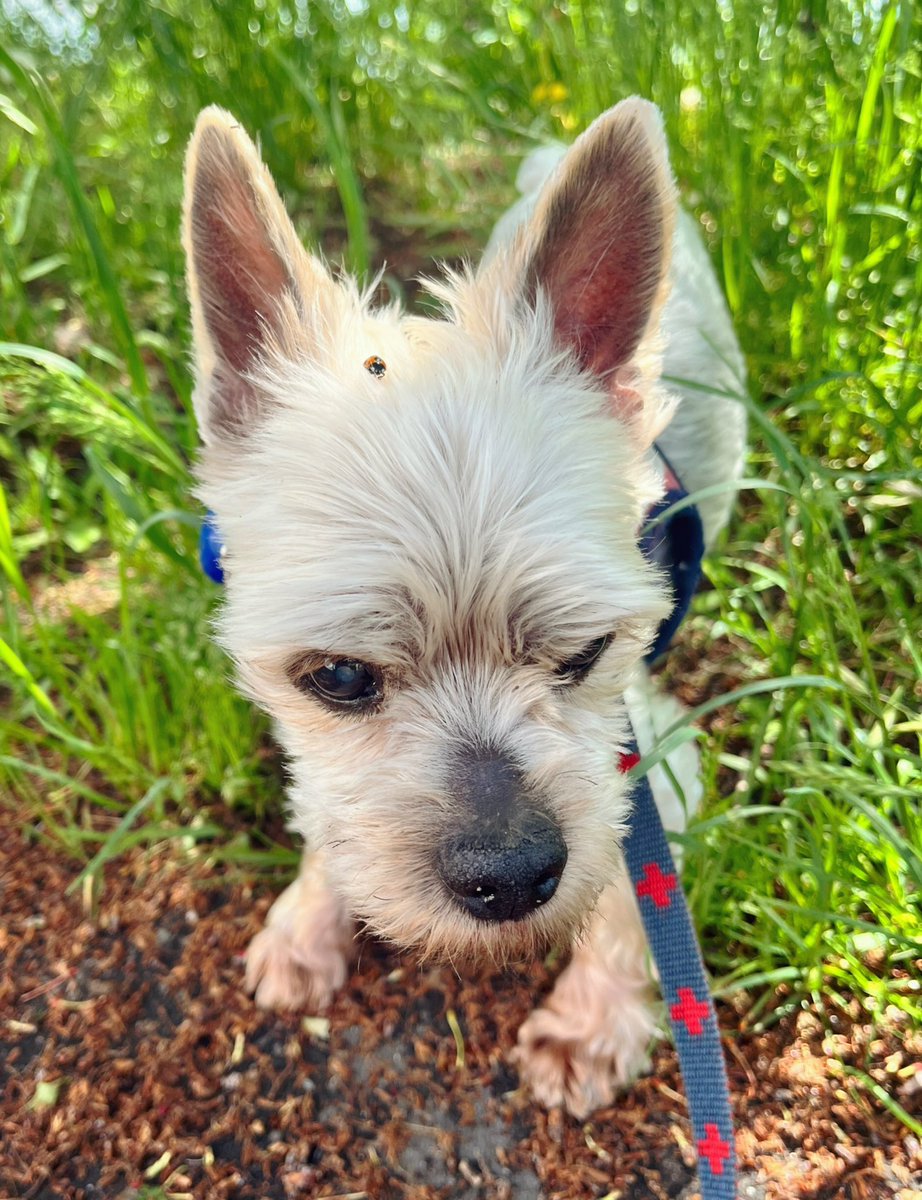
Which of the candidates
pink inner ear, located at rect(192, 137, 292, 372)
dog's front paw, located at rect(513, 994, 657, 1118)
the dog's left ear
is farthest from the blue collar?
pink inner ear, located at rect(192, 137, 292, 372)

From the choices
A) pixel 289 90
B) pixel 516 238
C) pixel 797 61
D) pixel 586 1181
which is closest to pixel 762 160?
pixel 797 61

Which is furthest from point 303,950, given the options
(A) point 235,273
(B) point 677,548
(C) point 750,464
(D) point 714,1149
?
(C) point 750,464

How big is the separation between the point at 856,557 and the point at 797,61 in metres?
1.65

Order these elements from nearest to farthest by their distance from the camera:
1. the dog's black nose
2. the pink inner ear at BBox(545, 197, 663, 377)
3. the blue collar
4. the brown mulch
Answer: the dog's black nose → the pink inner ear at BBox(545, 197, 663, 377) → the brown mulch → the blue collar

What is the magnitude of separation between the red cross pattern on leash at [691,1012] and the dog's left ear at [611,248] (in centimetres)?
110

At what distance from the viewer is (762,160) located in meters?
2.89

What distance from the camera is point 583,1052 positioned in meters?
1.94

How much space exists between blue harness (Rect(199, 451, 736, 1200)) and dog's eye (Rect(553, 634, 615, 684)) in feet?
0.72

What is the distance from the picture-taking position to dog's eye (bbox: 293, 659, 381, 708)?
1556 mm

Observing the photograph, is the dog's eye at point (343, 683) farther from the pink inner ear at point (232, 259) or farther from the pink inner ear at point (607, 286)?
the pink inner ear at point (607, 286)

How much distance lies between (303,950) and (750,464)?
7.20 ft

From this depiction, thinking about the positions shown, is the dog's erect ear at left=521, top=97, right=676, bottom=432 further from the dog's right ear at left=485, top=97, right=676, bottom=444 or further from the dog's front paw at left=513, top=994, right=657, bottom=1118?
the dog's front paw at left=513, top=994, right=657, bottom=1118

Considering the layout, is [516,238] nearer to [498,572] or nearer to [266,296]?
[266,296]

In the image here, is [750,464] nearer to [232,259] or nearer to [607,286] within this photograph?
[607,286]
